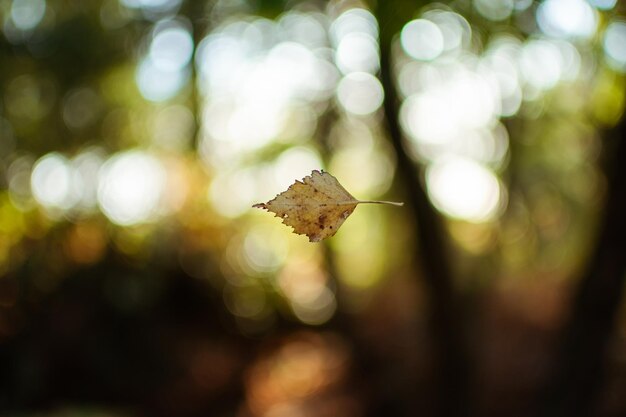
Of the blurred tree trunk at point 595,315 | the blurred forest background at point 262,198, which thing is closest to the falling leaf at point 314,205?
the blurred tree trunk at point 595,315

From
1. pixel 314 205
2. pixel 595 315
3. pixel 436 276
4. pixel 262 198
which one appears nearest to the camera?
pixel 314 205

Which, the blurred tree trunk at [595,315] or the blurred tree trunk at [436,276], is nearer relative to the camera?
the blurred tree trunk at [595,315]

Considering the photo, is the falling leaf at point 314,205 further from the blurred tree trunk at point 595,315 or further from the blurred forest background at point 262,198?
the blurred forest background at point 262,198

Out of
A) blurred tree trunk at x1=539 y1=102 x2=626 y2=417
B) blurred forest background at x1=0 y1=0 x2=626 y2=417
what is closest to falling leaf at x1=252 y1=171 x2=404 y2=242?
blurred tree trunk at x1=539 y1=102 x2=626 y2=417

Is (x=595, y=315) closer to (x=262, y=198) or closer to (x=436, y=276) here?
(x=436, y=276)

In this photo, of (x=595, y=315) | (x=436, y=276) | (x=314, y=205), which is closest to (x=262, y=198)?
(x=436, y=276)

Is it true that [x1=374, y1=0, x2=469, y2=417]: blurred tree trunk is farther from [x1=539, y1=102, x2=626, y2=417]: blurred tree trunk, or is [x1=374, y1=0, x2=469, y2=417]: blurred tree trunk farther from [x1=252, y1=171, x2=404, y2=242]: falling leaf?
[x1=252, y1=171, x2=404, y2=242]: falling leaf
